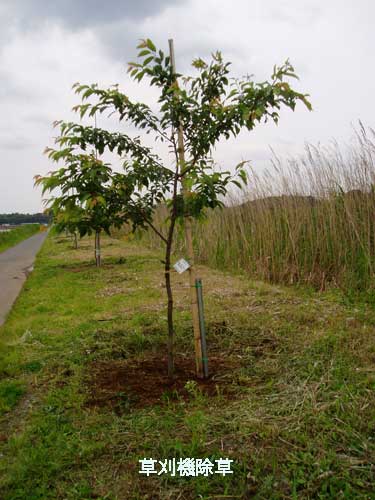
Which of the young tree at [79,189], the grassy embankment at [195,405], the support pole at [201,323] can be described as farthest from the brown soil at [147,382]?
the young tree at [79,189]

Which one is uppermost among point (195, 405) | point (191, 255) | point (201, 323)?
point (191, 255)

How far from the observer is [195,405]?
2.95 meters

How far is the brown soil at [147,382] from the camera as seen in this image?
3.09m

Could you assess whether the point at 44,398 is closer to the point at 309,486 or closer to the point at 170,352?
the point at 170,352

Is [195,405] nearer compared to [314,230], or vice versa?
[195,405]

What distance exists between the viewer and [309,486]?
81.7 inches

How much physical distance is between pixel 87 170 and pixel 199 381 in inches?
66.0

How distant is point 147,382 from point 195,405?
565mm

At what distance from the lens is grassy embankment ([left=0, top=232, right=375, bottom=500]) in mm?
2170

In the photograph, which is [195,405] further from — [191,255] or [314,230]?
[314,230]

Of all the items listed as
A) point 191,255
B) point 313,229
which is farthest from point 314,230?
point 191,255

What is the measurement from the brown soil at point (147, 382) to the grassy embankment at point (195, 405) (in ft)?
0.05

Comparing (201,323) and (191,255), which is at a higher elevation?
(191,255)

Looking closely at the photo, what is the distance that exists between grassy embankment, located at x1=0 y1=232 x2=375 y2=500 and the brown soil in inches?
0.6
